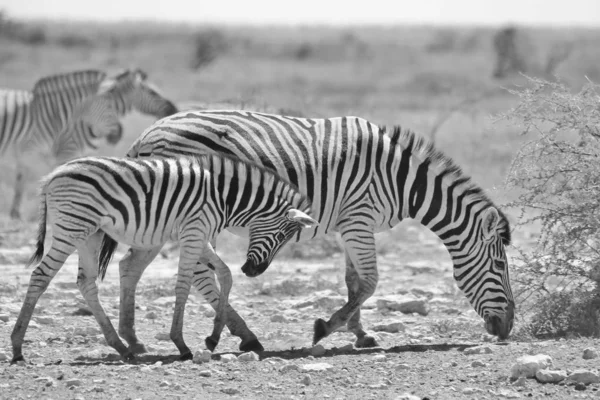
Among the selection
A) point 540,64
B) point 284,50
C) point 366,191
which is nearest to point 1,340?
point 366,191

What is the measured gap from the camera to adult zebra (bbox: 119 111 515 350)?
8.82 m

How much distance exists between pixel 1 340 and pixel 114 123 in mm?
8857

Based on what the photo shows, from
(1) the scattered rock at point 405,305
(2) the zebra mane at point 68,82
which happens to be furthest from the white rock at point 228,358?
(2) the zebra mane at point 68,82

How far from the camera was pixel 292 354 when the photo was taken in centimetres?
822

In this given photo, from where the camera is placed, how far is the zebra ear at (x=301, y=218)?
827 cm

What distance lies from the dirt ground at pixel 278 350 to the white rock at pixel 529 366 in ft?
0.35

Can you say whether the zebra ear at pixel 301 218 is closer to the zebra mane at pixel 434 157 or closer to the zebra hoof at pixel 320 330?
the zebra hoof at pixel 320 330

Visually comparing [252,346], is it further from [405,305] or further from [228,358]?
[405,305]

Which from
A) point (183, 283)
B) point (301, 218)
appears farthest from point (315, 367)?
point (301, 218)

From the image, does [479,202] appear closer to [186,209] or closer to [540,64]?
[186,209]

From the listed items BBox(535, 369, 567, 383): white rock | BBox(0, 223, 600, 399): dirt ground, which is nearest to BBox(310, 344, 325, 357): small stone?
BBox(0, 223, 600, 399): dirt ground

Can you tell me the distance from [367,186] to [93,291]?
8.11ft

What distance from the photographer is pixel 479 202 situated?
8.92 metres

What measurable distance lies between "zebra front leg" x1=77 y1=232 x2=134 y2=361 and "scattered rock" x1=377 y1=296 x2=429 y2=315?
11.4ft
